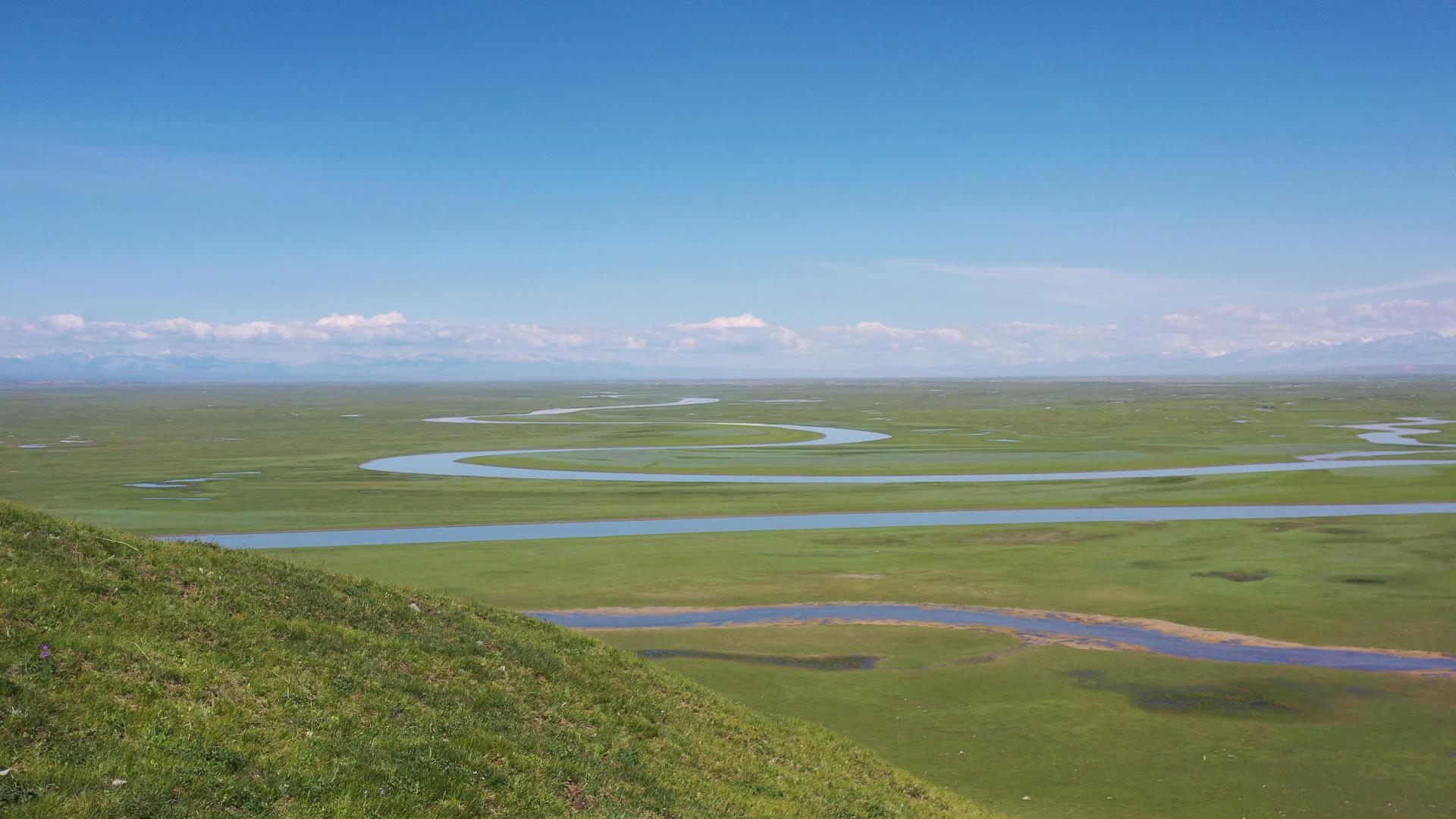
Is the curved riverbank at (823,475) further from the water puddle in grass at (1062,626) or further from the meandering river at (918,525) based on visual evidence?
the water puddle in grass at (1062,626)

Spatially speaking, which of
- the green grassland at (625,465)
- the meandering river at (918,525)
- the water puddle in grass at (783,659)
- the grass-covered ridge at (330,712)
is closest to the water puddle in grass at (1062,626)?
the meandering river at (918,525)

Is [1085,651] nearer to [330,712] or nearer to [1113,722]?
[1113,722]

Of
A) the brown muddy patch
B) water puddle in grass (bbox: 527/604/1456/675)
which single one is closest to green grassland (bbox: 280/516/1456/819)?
the brown muddy patch

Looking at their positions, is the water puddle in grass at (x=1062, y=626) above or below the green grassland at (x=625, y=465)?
below

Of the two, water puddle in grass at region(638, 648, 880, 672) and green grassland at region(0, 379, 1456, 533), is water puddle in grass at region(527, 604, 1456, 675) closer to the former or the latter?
water puddle in grass at region(638, 648, 880, 672)

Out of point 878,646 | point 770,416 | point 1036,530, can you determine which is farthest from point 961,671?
point 770,416

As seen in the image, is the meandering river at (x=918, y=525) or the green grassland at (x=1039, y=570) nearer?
the meandering river at (x=918, y=525)

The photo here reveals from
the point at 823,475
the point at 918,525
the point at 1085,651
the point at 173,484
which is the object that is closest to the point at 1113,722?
the point at 1085,651
